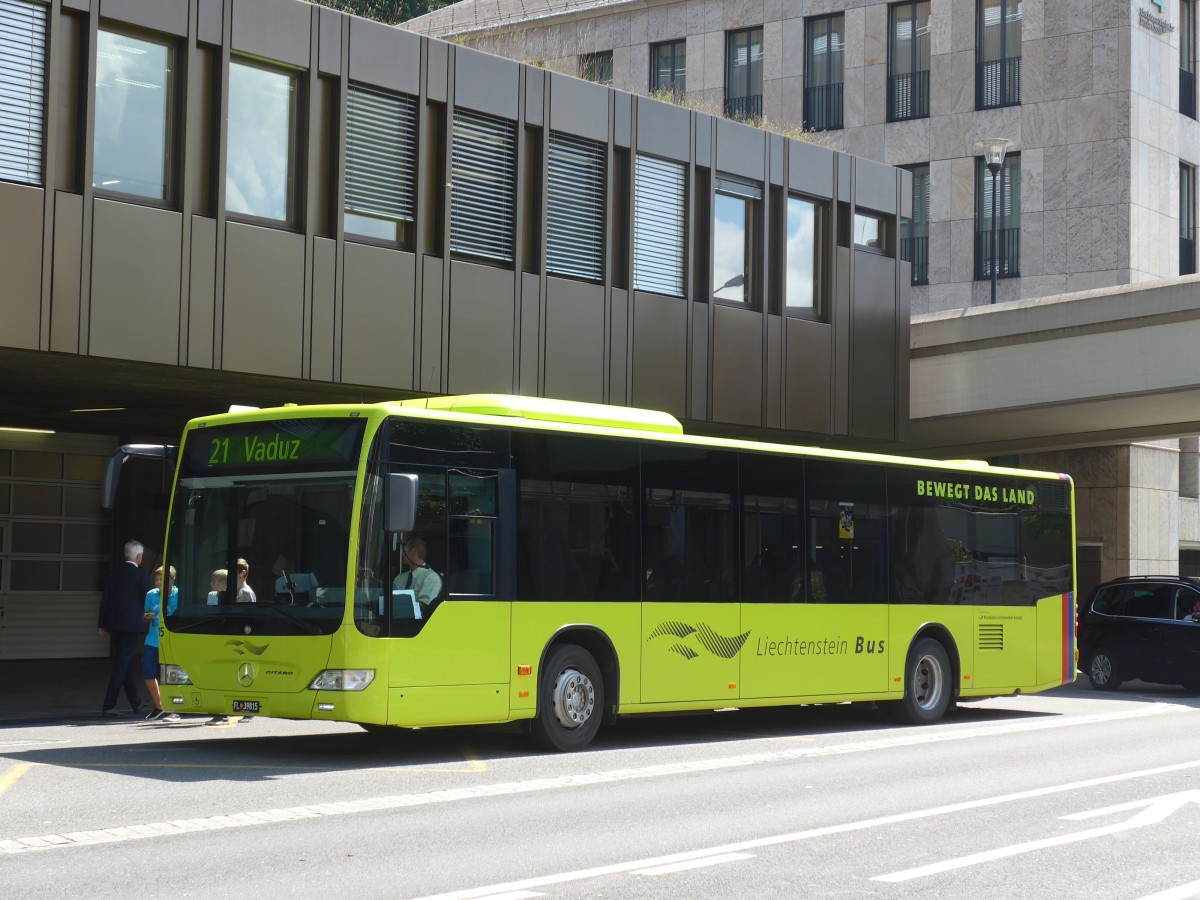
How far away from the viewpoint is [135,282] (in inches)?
693

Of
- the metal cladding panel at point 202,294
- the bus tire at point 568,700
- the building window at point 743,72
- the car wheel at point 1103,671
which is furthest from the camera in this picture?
the building window at point 743,72

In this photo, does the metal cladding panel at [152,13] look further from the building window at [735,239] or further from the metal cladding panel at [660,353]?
the building window at [735,239]

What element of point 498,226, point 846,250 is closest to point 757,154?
A: point 846,250

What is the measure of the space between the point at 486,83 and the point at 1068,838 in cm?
1436

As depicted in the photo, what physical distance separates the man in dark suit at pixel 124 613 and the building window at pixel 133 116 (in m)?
3.91

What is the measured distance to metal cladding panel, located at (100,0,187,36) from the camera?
17656mm

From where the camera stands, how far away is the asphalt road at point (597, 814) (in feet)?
26.5

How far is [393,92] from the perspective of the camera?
67.1ft

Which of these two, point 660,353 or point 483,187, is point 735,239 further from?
point 483,187

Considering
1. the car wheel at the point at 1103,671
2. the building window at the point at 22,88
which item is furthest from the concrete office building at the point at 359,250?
the car wheel at the point at 1103,671

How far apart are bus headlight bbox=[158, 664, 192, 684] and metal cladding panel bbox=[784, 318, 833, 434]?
1392 cm

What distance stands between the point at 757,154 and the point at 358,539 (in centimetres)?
1455

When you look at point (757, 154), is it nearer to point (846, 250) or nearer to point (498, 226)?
point (846, 250)

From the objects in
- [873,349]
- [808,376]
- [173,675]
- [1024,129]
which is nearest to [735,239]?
[808,376]
